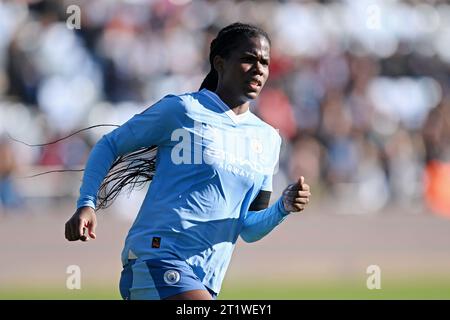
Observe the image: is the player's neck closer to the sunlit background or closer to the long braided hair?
the long braided hair

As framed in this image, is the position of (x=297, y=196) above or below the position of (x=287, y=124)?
below

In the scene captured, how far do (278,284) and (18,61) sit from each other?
198 inches

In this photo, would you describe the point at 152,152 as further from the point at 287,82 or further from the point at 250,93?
the point at 287,82

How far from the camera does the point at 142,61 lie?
50.4 ft

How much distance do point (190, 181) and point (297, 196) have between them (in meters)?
0.56

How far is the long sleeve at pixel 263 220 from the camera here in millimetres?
5684

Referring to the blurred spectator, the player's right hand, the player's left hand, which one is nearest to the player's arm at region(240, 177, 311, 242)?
the player's left hand

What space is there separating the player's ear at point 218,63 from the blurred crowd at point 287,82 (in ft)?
26.0

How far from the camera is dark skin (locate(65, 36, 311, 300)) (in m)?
5.41

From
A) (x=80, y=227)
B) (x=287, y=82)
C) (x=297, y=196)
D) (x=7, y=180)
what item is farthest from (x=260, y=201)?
(x=287, y=82)

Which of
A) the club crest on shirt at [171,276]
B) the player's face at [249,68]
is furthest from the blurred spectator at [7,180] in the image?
the club crest on shirt at [171,276]

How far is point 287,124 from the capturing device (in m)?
15.2

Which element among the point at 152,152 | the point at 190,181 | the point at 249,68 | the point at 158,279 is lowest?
the point at 158,279

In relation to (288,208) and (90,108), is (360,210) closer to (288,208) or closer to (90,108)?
(90,108)
